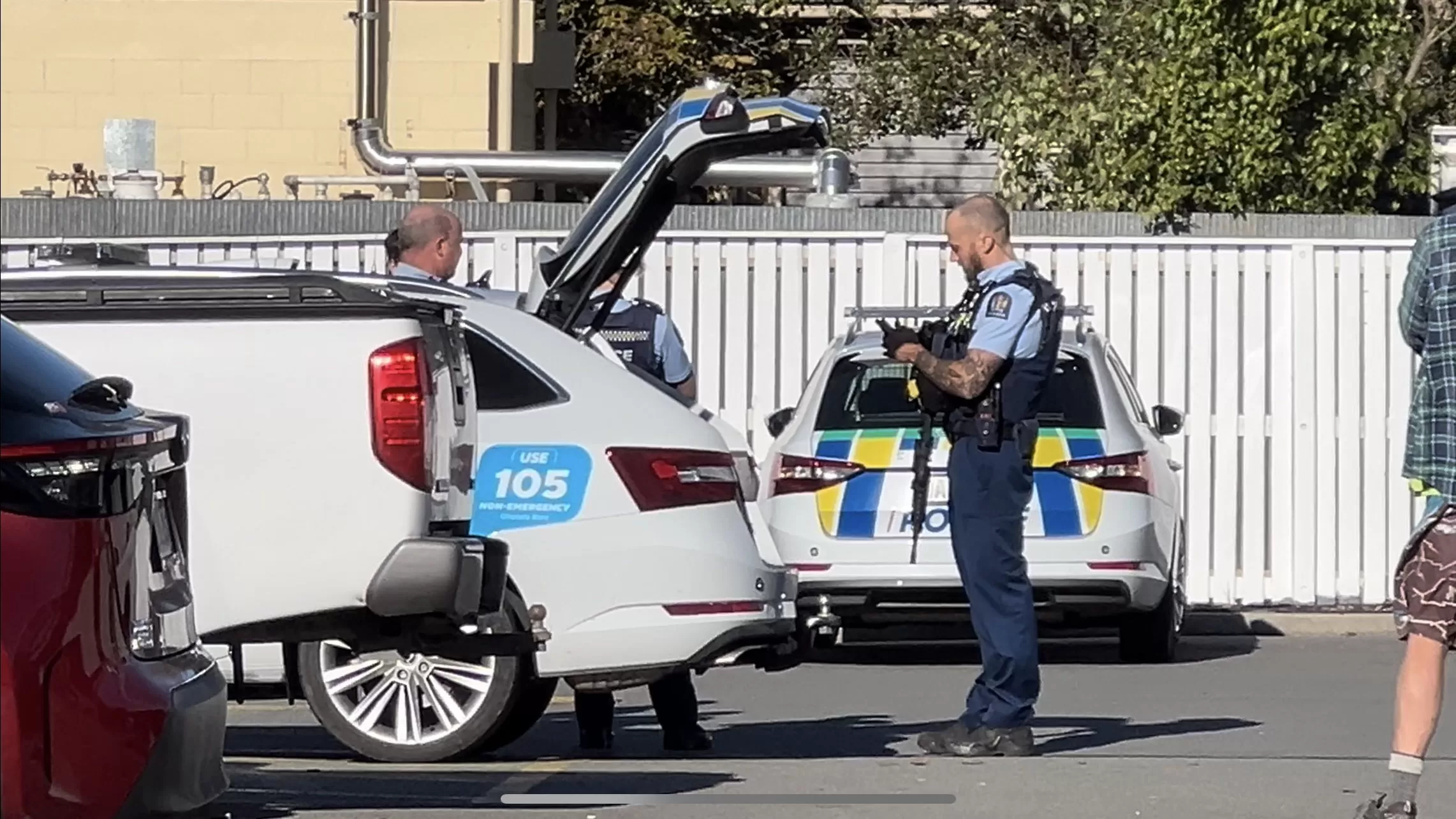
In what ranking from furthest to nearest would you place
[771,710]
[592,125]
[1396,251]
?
[592,125] < [1396,251] < [771,710]

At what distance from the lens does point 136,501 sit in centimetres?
502

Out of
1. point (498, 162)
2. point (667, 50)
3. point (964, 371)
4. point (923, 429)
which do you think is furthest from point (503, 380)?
point (667, 50)

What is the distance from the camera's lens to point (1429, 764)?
8.52 meters

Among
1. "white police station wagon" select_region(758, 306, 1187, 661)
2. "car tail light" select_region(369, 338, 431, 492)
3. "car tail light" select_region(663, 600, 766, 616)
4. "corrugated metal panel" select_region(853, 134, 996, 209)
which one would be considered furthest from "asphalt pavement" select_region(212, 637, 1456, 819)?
"corrugated metal panel" select_region(853, 134, 996, 209)

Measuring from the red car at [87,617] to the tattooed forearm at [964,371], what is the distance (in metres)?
3.65

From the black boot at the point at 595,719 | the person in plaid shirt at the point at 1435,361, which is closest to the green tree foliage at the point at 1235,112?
the black boot at the point at 595,719

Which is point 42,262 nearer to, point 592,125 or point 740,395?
point 740,395

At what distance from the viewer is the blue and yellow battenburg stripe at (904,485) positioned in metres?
11.5

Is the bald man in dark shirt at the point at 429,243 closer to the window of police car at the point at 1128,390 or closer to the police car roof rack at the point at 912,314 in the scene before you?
the police car roof rack at the point at 912,314

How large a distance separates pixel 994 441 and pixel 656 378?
4.56 feet

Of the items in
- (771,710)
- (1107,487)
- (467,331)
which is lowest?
(771,710)

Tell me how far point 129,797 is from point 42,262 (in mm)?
3242

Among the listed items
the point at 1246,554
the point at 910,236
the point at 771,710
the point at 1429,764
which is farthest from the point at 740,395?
the point at 1429,764

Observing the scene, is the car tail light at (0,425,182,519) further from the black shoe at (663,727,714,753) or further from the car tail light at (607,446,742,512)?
→ the black shoe at (663,727,714,753)
